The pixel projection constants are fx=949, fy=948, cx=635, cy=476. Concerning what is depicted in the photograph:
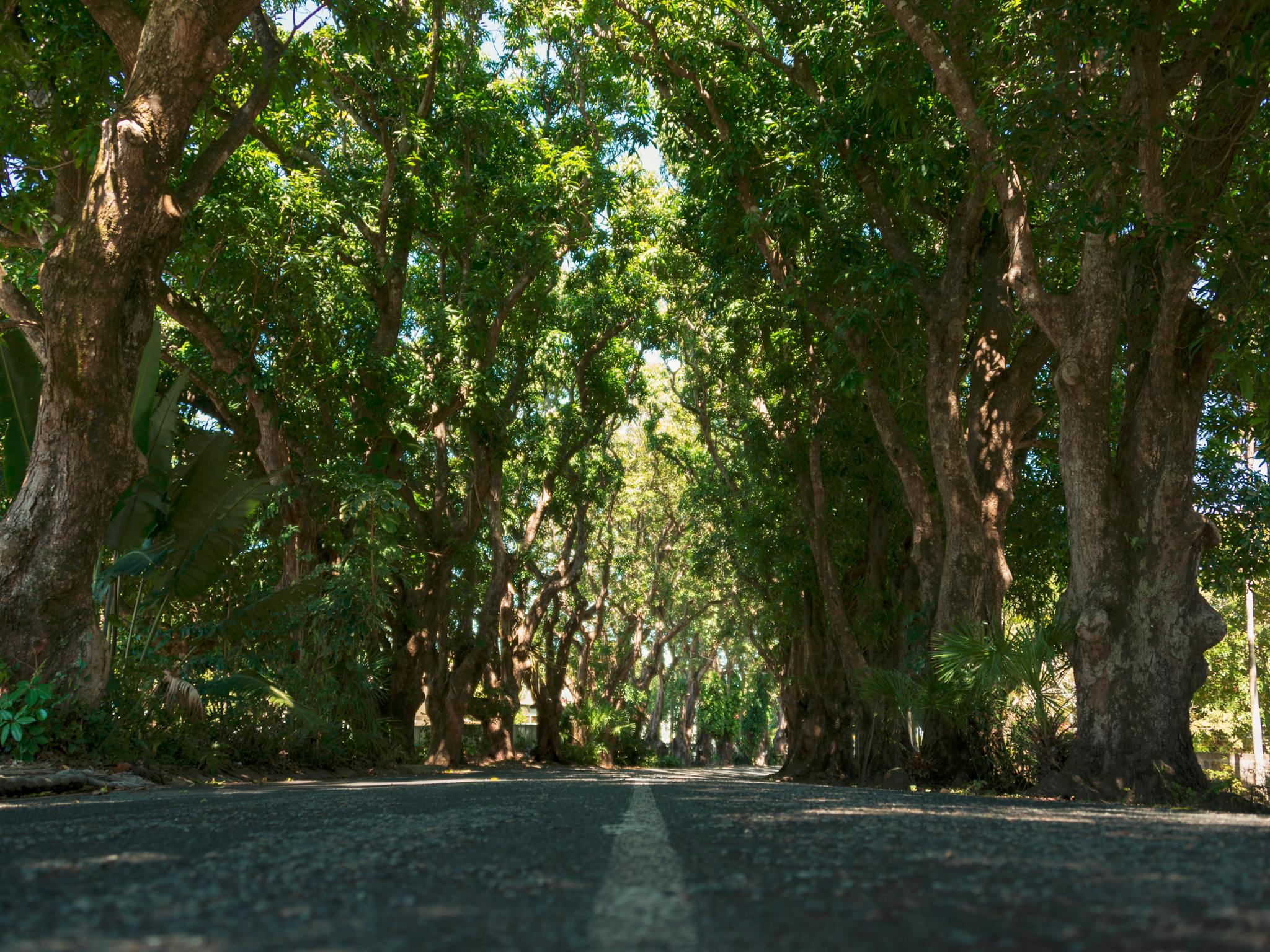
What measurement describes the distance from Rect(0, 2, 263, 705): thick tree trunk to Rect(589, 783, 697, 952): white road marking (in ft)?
21.1

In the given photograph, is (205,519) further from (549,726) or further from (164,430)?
(549,726)

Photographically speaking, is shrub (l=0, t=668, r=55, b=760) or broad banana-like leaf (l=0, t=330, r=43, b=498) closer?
shrub (l=0, t=668, r=55, b=760)

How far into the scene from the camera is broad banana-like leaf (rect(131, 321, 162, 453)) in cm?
1013

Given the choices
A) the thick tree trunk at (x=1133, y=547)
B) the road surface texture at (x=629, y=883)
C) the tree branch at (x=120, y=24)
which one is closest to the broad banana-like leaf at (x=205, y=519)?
the tree branch at (x=120, y=24)

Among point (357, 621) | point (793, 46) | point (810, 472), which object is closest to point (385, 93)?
point (793, 46)

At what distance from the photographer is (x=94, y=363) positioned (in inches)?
315

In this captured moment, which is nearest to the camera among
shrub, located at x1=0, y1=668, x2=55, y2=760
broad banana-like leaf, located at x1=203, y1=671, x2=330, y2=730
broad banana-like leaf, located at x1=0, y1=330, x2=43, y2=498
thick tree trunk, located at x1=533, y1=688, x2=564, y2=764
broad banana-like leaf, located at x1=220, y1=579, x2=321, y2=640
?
shrub, located at x1=0, y1=668, x2=55, y2=760

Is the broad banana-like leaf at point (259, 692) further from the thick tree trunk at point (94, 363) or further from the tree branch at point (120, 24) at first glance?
the tree branch at point (120, 24)

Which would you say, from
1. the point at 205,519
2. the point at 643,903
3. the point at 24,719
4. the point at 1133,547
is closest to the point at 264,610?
the point at 205,519

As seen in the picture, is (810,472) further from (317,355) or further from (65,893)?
(65,893)

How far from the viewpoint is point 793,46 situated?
38.7ft

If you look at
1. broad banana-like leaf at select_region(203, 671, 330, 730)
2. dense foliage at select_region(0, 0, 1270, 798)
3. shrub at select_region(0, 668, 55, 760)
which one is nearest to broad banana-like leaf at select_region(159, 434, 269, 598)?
dense foliage at select_region(0, 0, 1270, 798)

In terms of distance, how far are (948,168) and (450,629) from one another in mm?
16568

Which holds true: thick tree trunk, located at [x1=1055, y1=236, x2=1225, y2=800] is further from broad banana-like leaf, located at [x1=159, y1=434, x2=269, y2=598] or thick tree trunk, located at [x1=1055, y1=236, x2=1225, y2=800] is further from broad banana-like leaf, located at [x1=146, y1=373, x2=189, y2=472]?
broad banana-like leaf, located at [x1=146, y1=373, x2=189, y2=472]
